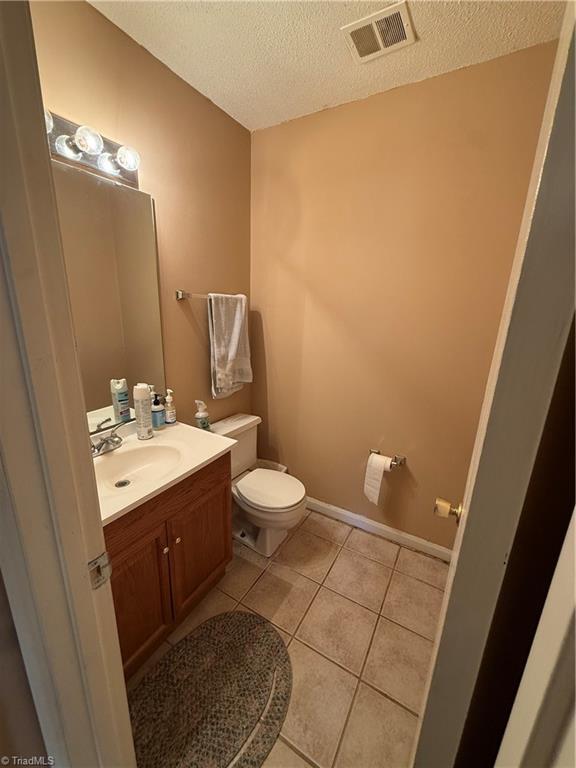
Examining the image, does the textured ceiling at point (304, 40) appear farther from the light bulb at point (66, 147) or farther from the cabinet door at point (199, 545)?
the cabinet door at point (199, 545)

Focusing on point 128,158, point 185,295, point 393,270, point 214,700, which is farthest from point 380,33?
point 214,700

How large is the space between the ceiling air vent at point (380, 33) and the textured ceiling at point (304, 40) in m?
0.02

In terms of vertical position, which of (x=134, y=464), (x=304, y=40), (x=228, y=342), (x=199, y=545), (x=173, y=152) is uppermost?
(x=304, y=40)

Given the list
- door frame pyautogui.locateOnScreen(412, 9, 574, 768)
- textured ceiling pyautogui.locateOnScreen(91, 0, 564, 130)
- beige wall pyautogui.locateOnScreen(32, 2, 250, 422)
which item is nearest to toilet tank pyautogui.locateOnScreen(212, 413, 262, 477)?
beige wall pyautogui.locateOnScreen(32, 2, 250, 422)

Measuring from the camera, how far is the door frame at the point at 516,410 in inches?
12.5

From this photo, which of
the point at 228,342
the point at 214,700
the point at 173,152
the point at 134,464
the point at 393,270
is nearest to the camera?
the point at 214,700

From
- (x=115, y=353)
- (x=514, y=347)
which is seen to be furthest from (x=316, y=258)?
(x=514, y=347)

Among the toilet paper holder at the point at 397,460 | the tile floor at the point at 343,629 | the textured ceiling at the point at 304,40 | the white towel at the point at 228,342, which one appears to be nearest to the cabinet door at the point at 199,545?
the tile floor at the point at 343,629

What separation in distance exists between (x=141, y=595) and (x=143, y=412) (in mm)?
735

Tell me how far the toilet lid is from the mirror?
812 mm

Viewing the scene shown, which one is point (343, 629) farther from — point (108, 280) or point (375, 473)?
point (108, 280)

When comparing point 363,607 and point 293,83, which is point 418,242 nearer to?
point 293,83

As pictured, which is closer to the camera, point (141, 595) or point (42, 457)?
point (42, 457)

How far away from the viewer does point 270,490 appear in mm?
1713
